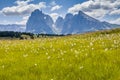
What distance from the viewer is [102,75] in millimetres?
8109

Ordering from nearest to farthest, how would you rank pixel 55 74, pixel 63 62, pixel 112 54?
pixel 55 74 < pixel 63 62 < pixel 112 54

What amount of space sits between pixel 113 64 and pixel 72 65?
5.10 feet

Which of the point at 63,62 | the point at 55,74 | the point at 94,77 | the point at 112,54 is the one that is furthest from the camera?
the point at 112,54

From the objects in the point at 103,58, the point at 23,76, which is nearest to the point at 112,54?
the point at 103,58

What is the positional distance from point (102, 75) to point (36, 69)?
2.65 meters

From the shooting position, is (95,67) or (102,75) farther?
(95,67)

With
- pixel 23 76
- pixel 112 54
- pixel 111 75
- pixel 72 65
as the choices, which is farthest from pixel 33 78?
pixel 112 54

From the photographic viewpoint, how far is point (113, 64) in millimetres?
9109

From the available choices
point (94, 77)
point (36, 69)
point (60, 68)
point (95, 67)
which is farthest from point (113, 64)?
point (36, 69)

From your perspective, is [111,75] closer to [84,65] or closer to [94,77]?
[94,77]

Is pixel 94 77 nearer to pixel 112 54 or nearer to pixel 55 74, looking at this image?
pixel 55 74

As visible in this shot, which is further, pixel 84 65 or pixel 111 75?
pixel 84 65

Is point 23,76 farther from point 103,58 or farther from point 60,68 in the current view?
point 103,58

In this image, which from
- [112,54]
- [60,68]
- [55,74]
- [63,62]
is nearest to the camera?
[55,74]
